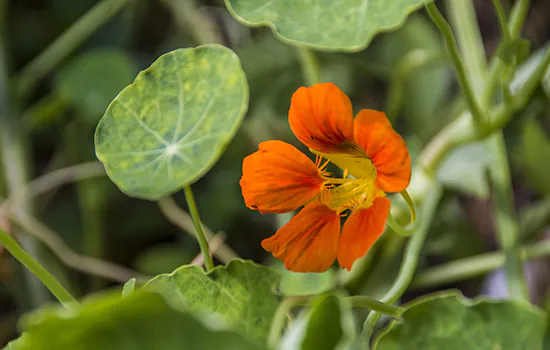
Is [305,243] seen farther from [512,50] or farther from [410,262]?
[512,50]

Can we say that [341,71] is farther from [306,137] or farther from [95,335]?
[95,335]

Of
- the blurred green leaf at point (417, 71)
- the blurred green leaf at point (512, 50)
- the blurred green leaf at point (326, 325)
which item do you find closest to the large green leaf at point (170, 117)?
the blurred green leaf at point (326, 325)

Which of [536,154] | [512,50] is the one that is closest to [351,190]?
[512,50]

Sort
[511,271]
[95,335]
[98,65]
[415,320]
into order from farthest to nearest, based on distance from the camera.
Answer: [98,65], [511,271], [415,320], [95,335]

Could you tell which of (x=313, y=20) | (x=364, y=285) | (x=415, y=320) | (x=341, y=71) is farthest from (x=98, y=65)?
(x=415, y=320)

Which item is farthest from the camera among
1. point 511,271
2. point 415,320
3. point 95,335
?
point 511,271
